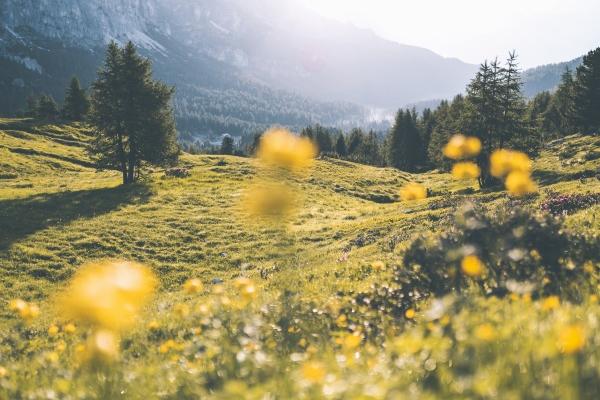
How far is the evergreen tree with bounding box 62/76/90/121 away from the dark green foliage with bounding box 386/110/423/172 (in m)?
63.7

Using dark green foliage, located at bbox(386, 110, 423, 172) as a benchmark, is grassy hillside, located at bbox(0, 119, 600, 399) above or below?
below

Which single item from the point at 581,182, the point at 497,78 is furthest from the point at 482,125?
the point at 581,182

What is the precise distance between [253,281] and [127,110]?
31983 millimetres

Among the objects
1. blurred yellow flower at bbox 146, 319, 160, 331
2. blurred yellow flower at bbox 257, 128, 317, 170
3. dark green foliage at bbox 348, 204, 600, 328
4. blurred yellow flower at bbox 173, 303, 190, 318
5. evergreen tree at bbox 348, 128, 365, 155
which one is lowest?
blurred yellow flower at bbox 146, 319, 160, 331

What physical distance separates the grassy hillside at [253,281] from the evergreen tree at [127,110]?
3.18m

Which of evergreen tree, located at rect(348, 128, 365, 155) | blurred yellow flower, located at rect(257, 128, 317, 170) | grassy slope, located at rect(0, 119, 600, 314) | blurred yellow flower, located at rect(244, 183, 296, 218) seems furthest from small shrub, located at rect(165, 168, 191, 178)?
evergreen tree, located at rect(348, 128, 365, 155)

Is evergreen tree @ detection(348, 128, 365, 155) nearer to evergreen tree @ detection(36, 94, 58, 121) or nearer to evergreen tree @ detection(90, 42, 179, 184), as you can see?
evergreen tree @ detection(36, 94, 58, 121)

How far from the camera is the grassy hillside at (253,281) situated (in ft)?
13.1

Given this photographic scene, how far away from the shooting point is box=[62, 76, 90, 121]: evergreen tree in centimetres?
8681

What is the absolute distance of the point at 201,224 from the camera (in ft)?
101

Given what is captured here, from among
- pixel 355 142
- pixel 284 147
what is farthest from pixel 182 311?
pixel 355 142

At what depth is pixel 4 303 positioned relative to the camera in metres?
17.9

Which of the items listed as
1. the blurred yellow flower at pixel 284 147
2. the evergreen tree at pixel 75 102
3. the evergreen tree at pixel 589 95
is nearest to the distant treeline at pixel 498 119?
the evergreen tree at pixel 589 95

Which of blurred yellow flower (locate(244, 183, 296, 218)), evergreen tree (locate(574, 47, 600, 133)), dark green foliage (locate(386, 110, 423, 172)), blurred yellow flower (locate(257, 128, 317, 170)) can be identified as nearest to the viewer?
blurred yellow flower (locate(257, 128, 317, 170))
